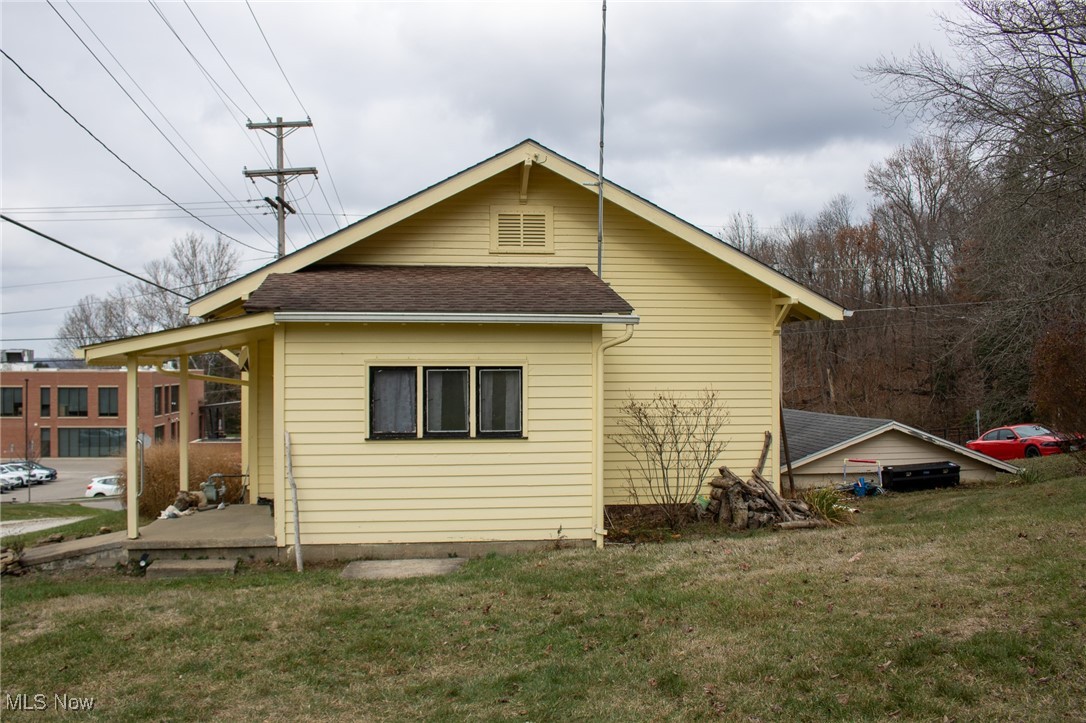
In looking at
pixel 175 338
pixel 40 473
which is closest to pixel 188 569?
pixel 175 338

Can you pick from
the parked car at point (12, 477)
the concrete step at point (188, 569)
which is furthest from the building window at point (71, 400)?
the concrete step at point (188, 569)

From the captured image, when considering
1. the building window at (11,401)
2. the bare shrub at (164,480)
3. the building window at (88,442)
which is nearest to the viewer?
the bare shrub at (164,480)

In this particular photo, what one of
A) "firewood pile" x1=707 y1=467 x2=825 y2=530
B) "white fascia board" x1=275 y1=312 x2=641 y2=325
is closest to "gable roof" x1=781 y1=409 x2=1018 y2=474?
"firewood pile" x1=707 y1=467 x2=825 y2=530

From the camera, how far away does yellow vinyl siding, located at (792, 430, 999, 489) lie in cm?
1889

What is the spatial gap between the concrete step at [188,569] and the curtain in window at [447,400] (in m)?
2.83

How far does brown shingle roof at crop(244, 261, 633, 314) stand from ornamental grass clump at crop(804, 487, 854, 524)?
162 inches

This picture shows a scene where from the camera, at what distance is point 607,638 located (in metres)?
6.45

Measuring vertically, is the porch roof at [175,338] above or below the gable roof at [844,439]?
above

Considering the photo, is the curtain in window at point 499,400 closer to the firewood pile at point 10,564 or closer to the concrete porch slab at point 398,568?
the concrete porch slab at point 398,568

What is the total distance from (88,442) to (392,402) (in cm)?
7324

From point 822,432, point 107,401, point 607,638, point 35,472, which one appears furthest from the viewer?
point 107,401

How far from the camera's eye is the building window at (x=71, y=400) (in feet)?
227

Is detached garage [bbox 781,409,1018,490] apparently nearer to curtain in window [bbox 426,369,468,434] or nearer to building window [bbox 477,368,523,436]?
building window [bbox 477,368,523,436]

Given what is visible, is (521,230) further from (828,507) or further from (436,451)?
(828,507)
